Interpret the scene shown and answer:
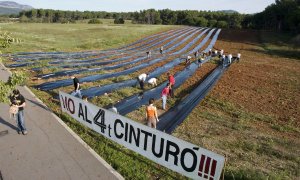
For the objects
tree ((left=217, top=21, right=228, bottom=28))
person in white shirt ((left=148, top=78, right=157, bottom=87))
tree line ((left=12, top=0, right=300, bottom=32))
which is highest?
tree line ((left=12, top=0, right=300, bottom=32))

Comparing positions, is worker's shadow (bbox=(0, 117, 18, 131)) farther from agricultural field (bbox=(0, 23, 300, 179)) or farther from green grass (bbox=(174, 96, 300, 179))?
green grass (bbox=(174, 96, 300, 179))

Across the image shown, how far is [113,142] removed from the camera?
11797 millimetres

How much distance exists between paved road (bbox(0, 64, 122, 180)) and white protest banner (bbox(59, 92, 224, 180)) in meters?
1.01

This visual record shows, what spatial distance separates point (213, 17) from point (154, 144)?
112m

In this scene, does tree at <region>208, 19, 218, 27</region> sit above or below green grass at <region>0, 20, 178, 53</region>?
above

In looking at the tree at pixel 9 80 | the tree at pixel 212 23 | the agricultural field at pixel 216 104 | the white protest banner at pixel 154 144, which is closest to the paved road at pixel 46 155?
the agricultural field at pixel 216 104

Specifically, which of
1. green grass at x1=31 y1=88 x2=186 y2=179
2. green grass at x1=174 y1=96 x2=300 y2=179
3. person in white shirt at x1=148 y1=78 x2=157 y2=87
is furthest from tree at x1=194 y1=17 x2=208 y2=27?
green grass at x1=31 y1=88 x2=186 y2=179

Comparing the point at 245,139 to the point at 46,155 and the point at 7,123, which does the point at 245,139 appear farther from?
the point at 7,123

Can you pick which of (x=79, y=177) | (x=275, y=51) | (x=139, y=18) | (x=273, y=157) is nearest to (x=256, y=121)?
(x=273, y=157)

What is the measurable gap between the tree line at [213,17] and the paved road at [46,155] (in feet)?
204

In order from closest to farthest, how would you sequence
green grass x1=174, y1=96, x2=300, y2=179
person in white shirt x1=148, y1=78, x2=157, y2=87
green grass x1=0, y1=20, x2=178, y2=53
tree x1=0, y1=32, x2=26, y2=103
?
tree x1=0, y1=32, x2=26, y2=103, green grass x1=174, y1=96, x2=300, y2=179, person in white shirt x1=148, y1=78, x2=157, y2=87, green grass x1=0, y1=20, x2=178, y2=53

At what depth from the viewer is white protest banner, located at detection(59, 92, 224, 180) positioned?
832cm

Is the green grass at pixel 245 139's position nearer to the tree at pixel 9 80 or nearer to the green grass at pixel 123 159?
the green grass at pixel 123 159

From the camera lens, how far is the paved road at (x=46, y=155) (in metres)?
9.32
